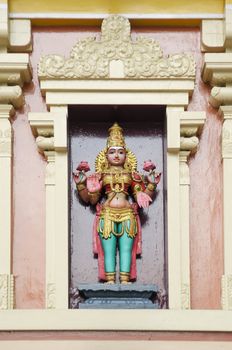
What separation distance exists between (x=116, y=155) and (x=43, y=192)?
0.42 m

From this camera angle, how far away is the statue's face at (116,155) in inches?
271

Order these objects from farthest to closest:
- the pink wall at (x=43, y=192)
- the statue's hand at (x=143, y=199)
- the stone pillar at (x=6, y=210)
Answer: the statue's hand at (x=143, y=199) → the pink wall at (x=43, y=192) → the stone pillar at (x=6, y=210)

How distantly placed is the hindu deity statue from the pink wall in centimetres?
24

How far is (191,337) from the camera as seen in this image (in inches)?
247

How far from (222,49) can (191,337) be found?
4.99 ft

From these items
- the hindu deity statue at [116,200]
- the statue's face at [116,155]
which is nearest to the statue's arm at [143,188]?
the hindu deity statue at [116,200]

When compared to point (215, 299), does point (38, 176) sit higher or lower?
higher

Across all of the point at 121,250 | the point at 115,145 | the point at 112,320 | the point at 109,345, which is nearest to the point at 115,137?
the point at 115,145

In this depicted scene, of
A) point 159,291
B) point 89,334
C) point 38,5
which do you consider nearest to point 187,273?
point 159,291

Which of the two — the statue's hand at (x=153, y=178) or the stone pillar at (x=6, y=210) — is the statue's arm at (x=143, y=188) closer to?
the statue's hand at (x=153, y=178)

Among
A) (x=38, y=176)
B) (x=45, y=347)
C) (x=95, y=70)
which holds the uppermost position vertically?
(x=95, y=70)

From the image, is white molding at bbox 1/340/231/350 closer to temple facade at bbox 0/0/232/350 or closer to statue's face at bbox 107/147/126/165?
temple facade at bbox 0/0/232/350

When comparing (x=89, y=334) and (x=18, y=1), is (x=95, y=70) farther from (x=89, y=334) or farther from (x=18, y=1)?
(x=89, y=334)

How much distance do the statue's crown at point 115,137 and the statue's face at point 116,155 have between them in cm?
2
